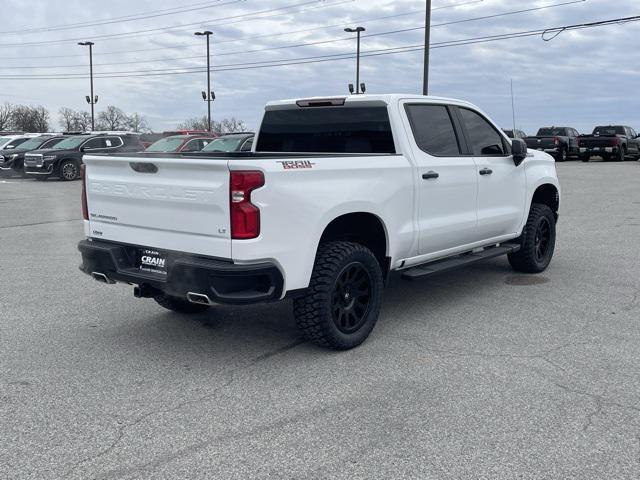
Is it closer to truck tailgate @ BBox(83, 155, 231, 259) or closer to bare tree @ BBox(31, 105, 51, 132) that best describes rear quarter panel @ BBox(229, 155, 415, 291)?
truck tailgate @ BBox(83, 155, 231, 259)

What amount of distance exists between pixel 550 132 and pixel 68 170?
2454 centimetres

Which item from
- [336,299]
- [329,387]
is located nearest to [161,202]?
[336,299]

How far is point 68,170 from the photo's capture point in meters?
23.0

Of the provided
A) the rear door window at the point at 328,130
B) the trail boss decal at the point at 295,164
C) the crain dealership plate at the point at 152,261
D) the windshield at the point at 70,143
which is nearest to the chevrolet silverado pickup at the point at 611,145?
the windshield at the point at 70,143

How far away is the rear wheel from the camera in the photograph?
22797 millimetres

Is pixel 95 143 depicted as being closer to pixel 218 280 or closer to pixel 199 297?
pixel 199 297

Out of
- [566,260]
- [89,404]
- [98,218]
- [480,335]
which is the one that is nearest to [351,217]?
[480,335]

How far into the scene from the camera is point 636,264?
26.1 feet

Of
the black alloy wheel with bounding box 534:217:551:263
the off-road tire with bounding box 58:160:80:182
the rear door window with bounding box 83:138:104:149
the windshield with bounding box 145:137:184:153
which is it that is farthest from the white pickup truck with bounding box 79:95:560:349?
the rear door window with bounding box 83:138:104:149

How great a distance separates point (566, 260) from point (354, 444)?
5.80 meters

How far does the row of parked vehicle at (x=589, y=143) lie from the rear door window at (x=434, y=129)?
26235 mm

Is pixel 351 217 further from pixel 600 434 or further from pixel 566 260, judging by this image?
pixel 566 260

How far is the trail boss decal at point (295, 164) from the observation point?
4185 millimetres

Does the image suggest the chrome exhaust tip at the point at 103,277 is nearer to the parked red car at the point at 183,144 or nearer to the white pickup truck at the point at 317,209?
the white pickup truck at the point at 317,209
